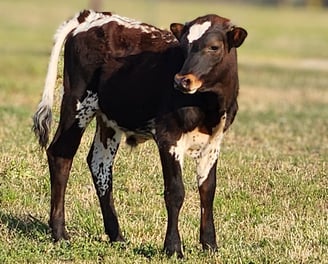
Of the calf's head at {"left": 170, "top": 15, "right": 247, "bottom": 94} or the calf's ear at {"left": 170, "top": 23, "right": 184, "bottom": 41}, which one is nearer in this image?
the calf's head at {"left": 170, "top": 15, "right": 247, "bottom": 94}

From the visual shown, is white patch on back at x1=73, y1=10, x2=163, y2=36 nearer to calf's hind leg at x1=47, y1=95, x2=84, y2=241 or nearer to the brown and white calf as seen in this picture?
the brown and white calf

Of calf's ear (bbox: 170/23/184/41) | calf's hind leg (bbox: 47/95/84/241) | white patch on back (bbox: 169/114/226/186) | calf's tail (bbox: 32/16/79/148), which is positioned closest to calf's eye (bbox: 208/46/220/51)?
calf's ear (bbox: 170/23/184/41)

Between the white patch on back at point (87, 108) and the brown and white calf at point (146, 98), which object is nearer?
the brown and white calf at point (146, 98)

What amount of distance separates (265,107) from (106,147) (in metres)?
13.6

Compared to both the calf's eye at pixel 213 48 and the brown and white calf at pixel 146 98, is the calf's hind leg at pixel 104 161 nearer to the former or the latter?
the brown and white calf at pixel 146 98

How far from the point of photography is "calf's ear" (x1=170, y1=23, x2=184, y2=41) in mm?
8422

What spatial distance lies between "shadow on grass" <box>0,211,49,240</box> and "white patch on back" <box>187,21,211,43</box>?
2.35m

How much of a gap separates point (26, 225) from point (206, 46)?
2.69 m

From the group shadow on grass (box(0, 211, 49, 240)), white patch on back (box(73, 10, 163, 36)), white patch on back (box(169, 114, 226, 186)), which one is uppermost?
white patch on back (box(73, 10, 163, 36))

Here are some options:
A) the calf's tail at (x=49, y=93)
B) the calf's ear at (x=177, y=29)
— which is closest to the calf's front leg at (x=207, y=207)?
the calf's ear at (x=177, y=29)

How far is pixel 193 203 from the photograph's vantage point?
34.0 ft

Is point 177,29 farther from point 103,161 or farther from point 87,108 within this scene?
point 103,161

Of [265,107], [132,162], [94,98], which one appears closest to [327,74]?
[265,107]

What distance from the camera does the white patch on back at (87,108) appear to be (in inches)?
362
